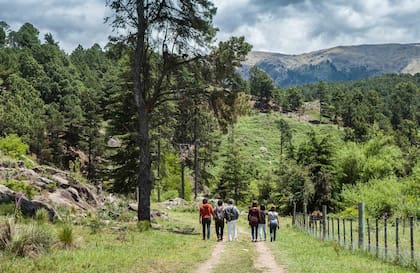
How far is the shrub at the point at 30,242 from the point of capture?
33.1ft

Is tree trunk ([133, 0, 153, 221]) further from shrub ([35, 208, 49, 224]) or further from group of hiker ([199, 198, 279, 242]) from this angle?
shrub ([35, 208, 49, 224])

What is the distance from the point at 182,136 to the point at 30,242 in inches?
1255

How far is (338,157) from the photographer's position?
55406mm

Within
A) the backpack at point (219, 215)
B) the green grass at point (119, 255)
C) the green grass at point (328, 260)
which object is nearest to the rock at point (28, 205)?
the green grass at point (119, 255)

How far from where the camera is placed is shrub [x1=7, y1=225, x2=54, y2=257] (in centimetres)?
1010

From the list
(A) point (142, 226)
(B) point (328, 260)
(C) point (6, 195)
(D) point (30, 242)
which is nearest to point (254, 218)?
(A) point (142, 226)

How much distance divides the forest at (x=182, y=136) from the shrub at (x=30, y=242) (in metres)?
9.93

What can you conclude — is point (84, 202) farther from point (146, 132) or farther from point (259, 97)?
point (259, 97)

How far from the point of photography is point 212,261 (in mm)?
12781

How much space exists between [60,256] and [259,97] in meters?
153

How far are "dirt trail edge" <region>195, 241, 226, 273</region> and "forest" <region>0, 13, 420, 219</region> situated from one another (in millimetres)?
5743

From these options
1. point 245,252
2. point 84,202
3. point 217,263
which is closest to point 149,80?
point 84,202

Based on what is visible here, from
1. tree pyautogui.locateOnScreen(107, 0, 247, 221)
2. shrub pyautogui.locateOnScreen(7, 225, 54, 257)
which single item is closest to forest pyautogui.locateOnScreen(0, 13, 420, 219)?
tree pyautogui.locateOnScreen(107, 0, 247, 221)

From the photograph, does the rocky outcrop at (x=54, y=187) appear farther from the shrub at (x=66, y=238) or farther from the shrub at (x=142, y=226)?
the shrub at (x=66, y=238)
